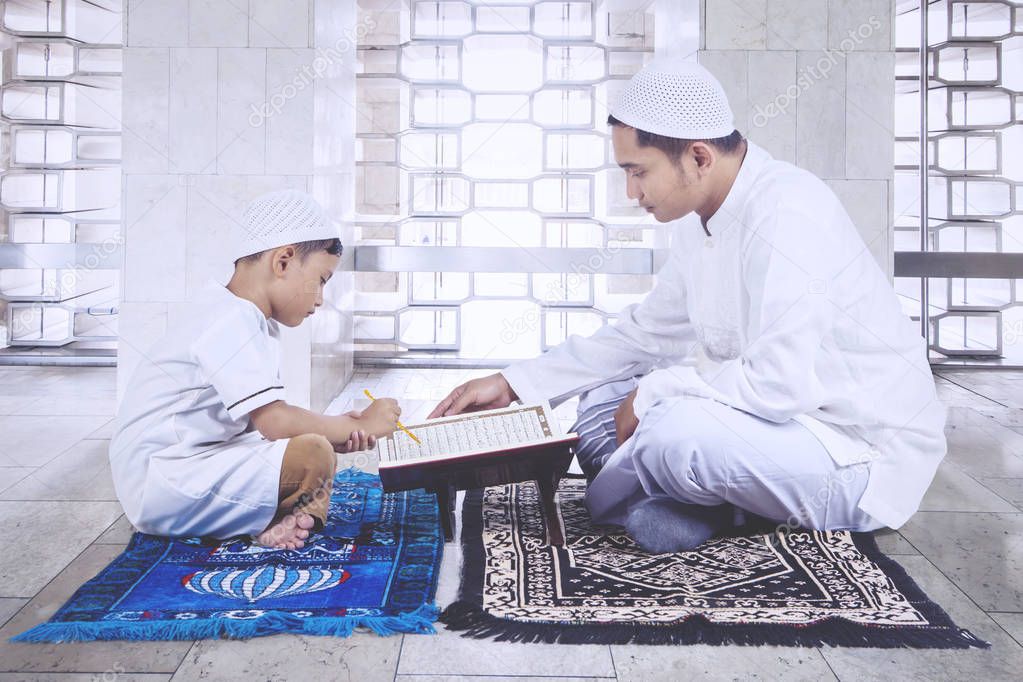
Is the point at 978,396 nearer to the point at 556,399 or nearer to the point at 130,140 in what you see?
the point at 556,399

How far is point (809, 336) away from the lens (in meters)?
1.97

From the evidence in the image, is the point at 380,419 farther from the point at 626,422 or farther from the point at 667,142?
the point at 667,142

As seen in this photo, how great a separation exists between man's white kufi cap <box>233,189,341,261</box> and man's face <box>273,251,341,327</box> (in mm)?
58

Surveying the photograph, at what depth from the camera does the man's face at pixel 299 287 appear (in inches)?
86.4

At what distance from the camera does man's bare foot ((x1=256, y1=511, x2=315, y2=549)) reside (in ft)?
6.86

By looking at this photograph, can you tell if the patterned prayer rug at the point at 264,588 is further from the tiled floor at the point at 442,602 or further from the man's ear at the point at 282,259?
the man's ear at the point at 282,259

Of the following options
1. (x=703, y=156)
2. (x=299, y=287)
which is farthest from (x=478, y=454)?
(x=703, y=156)

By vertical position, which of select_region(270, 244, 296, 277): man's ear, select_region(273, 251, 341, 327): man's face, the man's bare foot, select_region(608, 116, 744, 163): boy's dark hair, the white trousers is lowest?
the man's bare foot

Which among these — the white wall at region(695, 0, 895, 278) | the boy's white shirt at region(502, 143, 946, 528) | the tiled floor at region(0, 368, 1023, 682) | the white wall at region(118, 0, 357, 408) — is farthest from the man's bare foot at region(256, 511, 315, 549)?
the white wall at region(695, 0, 895, 278)

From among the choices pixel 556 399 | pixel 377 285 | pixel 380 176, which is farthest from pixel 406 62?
pixel 556 399

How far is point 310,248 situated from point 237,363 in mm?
339

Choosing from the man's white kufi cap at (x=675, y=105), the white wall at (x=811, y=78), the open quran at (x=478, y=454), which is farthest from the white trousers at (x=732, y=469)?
the white wall at (x=811, y=78)

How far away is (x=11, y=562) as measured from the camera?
2.03 m

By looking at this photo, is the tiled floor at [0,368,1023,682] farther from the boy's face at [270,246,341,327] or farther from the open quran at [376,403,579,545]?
the boy's face at [270,246,341,327]
